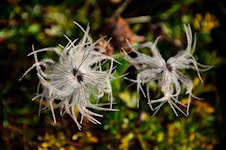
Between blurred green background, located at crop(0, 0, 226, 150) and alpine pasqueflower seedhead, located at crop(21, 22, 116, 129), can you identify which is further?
blurred green background, located at crop(0, 0, 226, 150)

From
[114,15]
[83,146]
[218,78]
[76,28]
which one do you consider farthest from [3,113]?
[218,78]

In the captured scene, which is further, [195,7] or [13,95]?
[195,7]

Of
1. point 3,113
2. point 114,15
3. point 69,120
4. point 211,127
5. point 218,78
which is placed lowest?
point 211,127

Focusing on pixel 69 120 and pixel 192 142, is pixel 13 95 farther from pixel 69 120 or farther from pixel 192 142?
pixel 192 142

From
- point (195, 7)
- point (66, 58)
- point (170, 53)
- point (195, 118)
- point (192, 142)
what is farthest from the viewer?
point (195, 7)

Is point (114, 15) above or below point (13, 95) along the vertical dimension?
above

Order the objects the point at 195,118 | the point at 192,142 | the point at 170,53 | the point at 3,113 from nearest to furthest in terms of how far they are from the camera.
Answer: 1. the point at 3,113
2. the point at 192,142
3. the point at 195,118
4. the point at 170,53

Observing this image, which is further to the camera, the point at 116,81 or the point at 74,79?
the point at 116,81

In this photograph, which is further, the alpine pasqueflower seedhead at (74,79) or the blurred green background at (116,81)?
the blurred green background at (116,81)
